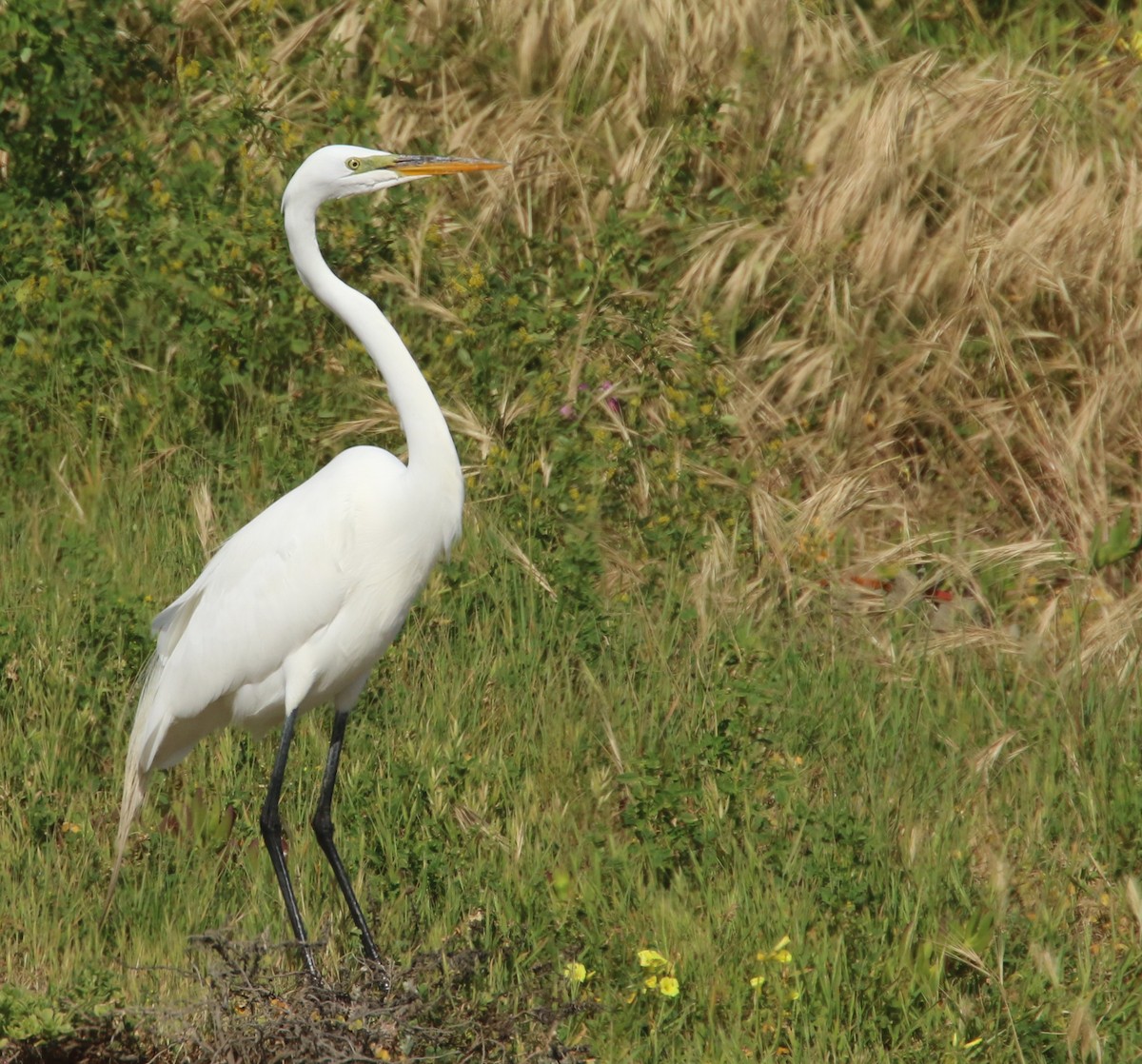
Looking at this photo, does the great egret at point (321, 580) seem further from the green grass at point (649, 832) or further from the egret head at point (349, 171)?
the green grass at point (649, 832)

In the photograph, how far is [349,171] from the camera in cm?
327

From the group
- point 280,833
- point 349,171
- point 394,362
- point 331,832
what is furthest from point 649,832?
point 349,171

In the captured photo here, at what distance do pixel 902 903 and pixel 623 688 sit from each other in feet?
3.50

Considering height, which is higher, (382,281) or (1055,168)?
(382,281)

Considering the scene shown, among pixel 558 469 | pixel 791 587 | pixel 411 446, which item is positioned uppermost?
pixel 411 446

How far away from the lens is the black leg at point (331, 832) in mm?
3215

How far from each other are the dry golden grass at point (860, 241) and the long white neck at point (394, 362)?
1277 mm

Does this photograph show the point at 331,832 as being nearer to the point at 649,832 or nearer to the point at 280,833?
the point at 280,833

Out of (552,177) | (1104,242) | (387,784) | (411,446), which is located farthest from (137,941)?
(1104,242)

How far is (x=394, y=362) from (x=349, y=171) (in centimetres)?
42

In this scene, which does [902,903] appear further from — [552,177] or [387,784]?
[552,177]

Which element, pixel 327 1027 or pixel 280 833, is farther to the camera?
pixel 280 833

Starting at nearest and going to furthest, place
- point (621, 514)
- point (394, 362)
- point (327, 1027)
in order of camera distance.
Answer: point (327, 1027), point (394, 362), point (621, 514)

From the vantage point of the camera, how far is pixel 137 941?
3230 millimetres
